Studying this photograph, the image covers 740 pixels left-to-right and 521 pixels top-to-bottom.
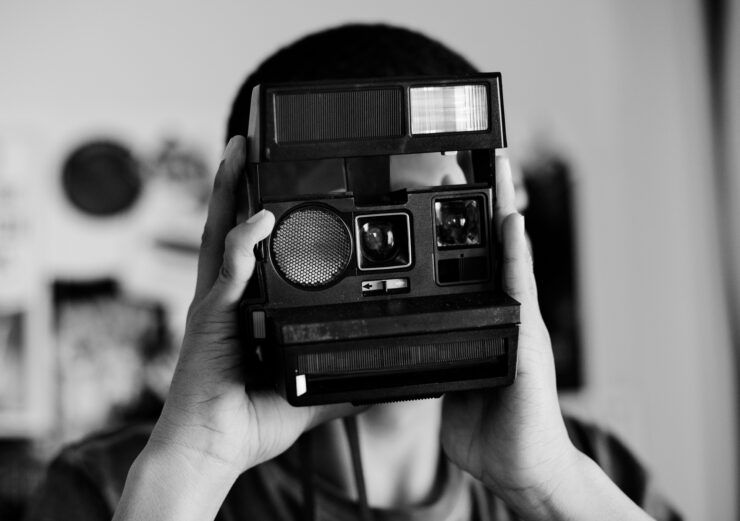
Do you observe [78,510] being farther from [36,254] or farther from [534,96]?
[534,96]

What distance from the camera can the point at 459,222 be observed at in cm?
93

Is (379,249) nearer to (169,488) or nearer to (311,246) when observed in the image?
(311,246)

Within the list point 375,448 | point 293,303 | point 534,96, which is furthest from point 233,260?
point 534,96

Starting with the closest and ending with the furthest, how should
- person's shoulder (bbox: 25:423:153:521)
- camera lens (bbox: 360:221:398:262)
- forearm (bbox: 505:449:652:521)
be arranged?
camera lens (bbox: 360:221:398:262) < forearm (bbox: 505:449:652:521) < person's shoulder (bbox: 25:423:153:521)

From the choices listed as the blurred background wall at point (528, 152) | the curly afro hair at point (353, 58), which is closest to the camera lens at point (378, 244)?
the curly afro hair at point (353, 58)

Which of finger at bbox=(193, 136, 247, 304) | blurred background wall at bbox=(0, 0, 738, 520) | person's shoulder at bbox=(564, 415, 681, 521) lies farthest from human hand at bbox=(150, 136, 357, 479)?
blurred background wall at bbox=(0, 0, 738, 520)

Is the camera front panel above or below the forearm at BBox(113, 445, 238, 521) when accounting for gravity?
above

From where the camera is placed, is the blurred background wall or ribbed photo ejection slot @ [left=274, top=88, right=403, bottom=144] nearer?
ribbed photo ejection slot @ [left=274, top=88, right=403, bottom=144]

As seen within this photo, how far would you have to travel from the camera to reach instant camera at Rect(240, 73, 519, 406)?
2.73 ft

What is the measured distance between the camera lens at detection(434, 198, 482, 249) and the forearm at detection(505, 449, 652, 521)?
0.35m

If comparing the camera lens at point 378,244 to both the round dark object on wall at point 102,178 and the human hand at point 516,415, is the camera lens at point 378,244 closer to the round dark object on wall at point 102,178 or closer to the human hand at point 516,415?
the human hand at point 516,415

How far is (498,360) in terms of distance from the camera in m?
0.87

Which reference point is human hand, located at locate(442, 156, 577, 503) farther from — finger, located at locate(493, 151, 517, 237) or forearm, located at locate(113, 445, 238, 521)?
forearm, located at locate(113, 445, 238, 521)

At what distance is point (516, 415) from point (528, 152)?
139cm
